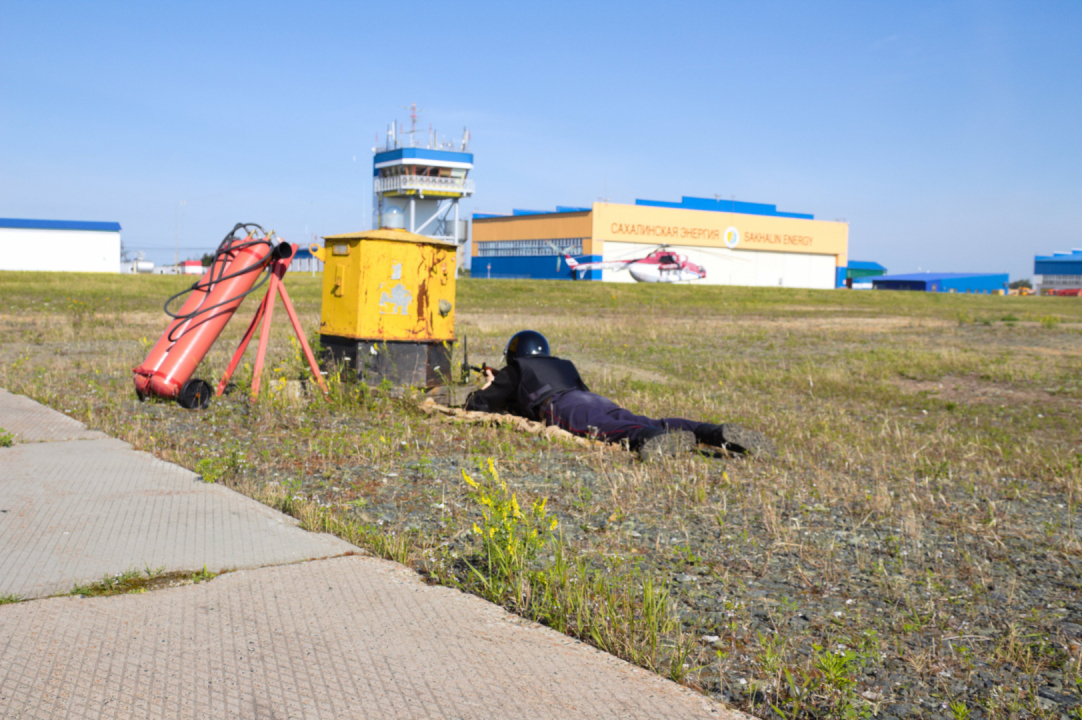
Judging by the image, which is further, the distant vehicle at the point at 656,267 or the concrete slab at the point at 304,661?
the distant vehicle at the point at 656,267

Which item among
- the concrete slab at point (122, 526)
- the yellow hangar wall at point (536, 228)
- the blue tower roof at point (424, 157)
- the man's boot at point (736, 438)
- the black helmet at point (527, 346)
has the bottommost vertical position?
the concrete slab at point (122, 526)

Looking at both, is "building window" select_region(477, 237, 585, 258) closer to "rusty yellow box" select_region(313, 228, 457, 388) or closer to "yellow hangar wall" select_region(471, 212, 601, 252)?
"yellow hangar wall" select_region(471, 212, 601, 252)

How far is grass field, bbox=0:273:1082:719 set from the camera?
3.21 metres

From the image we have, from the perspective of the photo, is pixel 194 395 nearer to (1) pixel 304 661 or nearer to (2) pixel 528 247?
(1) pixel 304 661

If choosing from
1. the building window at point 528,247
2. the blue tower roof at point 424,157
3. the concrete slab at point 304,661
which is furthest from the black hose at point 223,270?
the blue tower roof at point 424,157

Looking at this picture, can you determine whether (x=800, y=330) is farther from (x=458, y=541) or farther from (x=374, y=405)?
(x=458, y=541)

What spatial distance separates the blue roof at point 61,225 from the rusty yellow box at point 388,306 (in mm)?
70655

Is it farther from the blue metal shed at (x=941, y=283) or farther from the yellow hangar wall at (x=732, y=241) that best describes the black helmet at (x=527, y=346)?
the blue metal shed at (x=941, y=283)

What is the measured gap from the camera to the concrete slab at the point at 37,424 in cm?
668

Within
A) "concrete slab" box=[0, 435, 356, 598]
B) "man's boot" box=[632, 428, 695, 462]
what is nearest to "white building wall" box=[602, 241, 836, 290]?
"man's boot" box=[632, 428, 695, 462]

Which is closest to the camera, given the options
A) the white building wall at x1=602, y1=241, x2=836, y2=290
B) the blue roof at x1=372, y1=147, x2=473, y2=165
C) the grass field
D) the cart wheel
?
the grass field

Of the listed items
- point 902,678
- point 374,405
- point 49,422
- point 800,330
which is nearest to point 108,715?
point 902,678

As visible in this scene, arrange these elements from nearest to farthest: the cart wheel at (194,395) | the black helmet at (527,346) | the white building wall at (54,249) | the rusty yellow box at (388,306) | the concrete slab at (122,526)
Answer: the concrete slab at (122,526) → the cart wheel at (194,395) → the black helmet at (527,346) → the rusty yellow box at (388,306) → the white building wall at (54,249)

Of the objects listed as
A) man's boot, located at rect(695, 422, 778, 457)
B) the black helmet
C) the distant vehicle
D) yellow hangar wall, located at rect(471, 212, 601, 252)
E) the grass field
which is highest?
yellow hangar wall, located at rect(471, 212, 601, 252)
